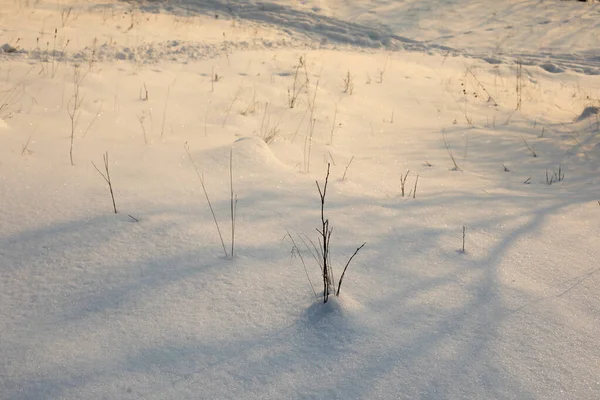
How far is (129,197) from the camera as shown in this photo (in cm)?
265

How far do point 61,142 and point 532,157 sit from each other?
3.61m

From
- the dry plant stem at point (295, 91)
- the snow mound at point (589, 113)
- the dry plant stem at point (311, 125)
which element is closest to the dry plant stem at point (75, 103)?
the dry plant stem at point (311, 125)

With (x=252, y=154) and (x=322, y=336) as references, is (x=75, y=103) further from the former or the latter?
(x=322, y=336)

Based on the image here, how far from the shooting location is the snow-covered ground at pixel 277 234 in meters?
1.63

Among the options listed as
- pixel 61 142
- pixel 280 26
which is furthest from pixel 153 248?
pixel 280 26

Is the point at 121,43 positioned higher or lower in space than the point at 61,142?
higher

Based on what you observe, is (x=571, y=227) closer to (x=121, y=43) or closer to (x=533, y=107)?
(x=533, y=107)

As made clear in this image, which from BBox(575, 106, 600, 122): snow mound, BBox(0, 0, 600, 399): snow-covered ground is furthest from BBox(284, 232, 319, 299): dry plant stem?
BBox(575, 106, 600, 122): snow mound

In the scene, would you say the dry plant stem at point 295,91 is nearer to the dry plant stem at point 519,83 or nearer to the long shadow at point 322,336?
the dry plant stem at point 519,83

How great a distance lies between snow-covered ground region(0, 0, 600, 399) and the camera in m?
1.63

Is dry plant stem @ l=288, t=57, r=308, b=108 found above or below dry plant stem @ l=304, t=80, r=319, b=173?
above

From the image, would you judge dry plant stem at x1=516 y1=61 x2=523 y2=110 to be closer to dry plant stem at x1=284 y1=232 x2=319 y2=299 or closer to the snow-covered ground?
the snow-covered ground

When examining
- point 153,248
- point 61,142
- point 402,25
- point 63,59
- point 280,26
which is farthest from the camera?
point 402,25

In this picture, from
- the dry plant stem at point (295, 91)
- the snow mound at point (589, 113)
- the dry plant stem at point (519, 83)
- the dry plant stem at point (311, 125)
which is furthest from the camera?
the dry plant stem at point (519, 83)
